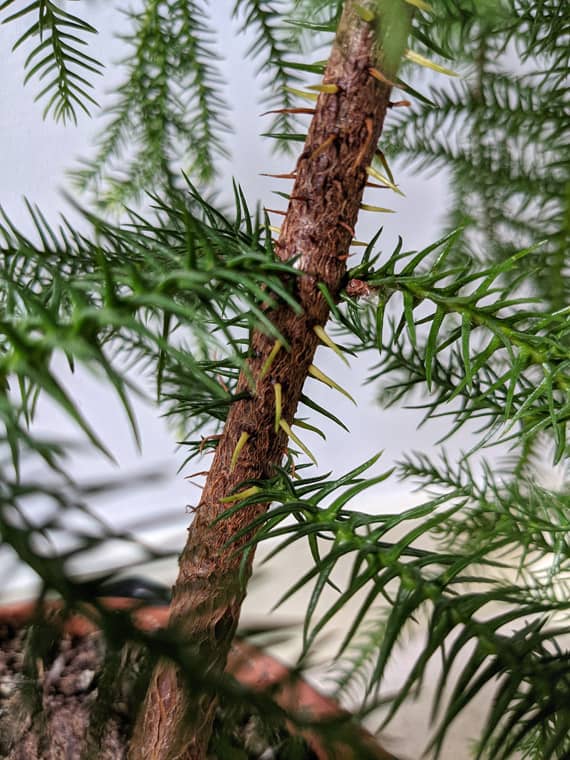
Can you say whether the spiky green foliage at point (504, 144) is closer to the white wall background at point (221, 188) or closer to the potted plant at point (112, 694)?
the white wall background at point (221, 188)

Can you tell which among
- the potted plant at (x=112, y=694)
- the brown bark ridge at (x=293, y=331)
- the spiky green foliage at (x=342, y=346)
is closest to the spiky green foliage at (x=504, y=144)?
the spiky green foliage at (x=342, y=346)

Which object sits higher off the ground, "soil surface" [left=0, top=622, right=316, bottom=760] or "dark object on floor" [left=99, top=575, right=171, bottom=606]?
"dark object on floor" [left=99, top=575, right=171, bottom=606]

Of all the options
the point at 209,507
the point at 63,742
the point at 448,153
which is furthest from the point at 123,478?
the point at 448,153

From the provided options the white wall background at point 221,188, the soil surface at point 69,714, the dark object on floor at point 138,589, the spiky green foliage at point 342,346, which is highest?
the white wall background at point 221,188

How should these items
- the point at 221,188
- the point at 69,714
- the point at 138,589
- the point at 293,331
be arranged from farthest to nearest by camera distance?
1. the point at 221,188
2. the point at 69,714
3. the point at 293,331
4. the point at 138,589

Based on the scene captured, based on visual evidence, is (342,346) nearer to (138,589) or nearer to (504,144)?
(138,589)

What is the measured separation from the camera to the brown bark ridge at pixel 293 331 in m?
0.23

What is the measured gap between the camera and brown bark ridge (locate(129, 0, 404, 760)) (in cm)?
23

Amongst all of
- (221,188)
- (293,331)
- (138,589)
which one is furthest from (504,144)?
(138,589)

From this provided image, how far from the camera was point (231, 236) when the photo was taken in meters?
0.26

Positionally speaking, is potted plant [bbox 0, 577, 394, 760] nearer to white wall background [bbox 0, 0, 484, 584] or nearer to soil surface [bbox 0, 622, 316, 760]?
soil surface [bbox 0, 622, 316, 760]

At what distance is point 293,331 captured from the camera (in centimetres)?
24

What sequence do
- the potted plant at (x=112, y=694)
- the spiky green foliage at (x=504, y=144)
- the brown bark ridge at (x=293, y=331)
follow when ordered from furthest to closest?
the spiky green foliage at (x=504, y=144)
the brown bark ridge at (x=293, y=331)
the potted plant at (x=112, y=694)

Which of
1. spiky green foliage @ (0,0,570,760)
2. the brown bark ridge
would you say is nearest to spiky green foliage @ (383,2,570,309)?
spiky green foliage @ (0,0,570,760)
